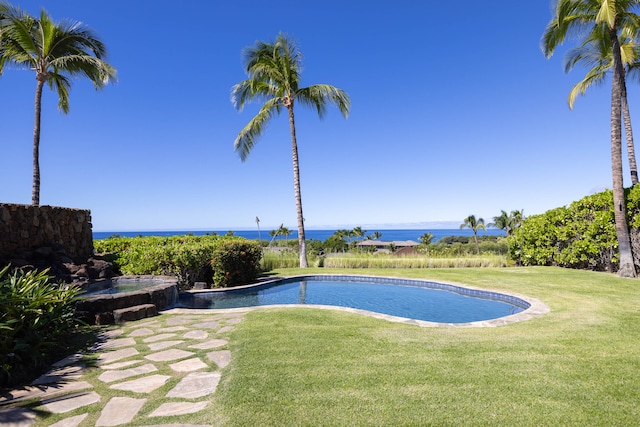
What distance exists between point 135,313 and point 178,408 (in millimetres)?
3779

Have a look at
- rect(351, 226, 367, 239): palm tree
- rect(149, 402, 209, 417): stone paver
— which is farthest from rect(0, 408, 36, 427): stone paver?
rect(351, 226, 367, 239): palm tree

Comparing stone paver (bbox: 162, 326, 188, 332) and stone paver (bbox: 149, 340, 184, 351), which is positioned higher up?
stone paver (bbox: 149, 340, 184, 351)

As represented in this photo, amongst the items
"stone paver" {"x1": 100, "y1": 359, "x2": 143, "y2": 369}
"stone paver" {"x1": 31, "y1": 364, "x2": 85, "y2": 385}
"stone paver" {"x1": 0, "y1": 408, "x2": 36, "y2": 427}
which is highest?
"stone paver" {"x1": 0, "y1": 408, "x2": 36, "y2": 427}

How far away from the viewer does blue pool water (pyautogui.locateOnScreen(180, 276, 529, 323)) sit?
711 centimetres

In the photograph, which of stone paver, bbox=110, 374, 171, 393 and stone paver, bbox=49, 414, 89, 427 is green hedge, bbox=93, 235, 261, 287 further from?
stone paver, bbox=49, 414, 89, 427

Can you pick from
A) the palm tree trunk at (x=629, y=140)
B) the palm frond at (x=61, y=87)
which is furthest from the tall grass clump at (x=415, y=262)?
the palm frond at (x=61, y=87)

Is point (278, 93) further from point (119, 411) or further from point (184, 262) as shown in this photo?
point (119, 411)

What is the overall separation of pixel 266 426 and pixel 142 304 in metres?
4.90

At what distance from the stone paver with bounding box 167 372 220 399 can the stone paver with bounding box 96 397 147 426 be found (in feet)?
0.90

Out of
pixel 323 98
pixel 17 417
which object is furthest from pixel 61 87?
pixel 17 417

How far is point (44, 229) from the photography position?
315 inches

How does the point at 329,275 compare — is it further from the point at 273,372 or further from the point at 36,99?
the point at 36,99

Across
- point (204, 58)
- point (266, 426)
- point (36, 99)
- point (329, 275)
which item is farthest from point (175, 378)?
point (204, 58)

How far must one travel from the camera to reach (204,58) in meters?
14.6
